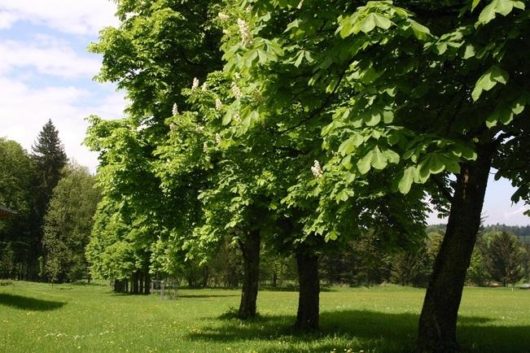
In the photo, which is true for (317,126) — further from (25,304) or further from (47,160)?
(47,160)

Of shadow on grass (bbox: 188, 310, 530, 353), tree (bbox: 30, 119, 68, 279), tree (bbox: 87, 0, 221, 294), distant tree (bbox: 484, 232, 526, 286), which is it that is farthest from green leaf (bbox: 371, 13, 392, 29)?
distant tree (bbox: 484, 232, 526, 286)

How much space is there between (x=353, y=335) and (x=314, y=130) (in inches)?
362

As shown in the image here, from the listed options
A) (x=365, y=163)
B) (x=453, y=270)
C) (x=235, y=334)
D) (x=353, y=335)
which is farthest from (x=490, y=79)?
(x=235, y=334)

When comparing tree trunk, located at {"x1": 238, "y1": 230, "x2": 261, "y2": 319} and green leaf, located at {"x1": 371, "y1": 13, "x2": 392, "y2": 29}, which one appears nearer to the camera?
green leaf, located at {"x1": 371, "y1": 13, "x2": 392, "y2": 29}

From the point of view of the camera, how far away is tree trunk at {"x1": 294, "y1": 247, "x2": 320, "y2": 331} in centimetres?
1898

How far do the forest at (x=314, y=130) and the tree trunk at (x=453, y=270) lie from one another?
3 centimetres

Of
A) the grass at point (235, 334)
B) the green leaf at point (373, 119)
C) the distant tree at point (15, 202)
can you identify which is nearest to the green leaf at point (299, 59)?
the green leaf at point (373, 119)

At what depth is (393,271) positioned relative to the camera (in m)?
94.1

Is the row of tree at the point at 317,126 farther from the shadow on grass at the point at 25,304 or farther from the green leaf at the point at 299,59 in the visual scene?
the shadow on grass at the point at 25,304

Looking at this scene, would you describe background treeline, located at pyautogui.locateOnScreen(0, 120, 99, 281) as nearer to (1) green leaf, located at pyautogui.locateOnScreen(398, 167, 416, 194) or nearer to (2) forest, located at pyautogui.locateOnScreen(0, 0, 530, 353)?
(2) forest, located at pyautogui.locateOnScreen(0, 0, 530, 353)

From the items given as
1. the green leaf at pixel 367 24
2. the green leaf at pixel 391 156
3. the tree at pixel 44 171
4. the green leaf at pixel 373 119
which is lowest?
the green leaf at pixel 391 156

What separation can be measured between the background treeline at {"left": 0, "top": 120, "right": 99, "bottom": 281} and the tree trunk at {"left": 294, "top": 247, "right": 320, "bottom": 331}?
53.9 m

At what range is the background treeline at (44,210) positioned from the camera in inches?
2852

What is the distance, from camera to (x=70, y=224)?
73.3 meters
